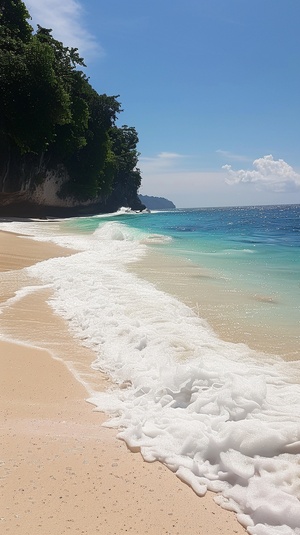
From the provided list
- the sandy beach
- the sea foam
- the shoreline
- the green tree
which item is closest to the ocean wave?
the sea foam

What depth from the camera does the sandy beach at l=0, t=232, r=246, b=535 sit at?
1.91 metres

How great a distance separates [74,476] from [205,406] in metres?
1.16

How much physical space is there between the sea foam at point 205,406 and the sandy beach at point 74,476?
0.11m

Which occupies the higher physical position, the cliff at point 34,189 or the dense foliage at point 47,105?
the dense foliage at point 47,105

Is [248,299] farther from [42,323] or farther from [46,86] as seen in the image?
[46,86]

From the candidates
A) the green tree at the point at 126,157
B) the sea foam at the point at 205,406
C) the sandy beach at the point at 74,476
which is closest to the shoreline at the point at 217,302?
the sea foam at the point at 205,406

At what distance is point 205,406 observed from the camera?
9.83 ft

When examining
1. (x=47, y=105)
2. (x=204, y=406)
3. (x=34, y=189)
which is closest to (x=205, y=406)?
(x=204, y=406)

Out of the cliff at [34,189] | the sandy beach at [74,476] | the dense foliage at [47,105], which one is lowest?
the sandy beach at [74,476]

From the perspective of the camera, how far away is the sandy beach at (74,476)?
1.91 m

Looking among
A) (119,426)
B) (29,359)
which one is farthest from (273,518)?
(29,359)

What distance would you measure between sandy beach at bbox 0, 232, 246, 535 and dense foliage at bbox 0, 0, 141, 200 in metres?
29.1

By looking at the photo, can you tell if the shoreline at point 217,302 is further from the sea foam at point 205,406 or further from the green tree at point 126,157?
the green tree at point 126,157

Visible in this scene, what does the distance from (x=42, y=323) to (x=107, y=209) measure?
223ft
